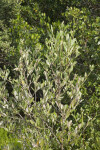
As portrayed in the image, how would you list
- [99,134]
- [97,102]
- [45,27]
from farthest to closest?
[45,27], [97,102], [99,134]

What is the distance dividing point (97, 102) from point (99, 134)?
0.82m

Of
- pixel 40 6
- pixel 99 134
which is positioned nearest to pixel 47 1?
pixel 40 6

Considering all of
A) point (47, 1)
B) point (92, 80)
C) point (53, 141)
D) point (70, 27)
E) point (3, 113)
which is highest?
point (47, 1)

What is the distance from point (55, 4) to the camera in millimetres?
7668

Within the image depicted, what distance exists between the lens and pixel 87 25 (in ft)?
20.6

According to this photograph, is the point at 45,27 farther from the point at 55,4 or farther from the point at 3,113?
the point at 3,113

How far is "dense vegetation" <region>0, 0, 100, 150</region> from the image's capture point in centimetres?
367

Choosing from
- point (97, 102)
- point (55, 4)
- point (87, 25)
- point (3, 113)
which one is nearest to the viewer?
point (3, 113)

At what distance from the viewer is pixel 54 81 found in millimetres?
5973

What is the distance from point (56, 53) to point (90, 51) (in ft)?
7.29

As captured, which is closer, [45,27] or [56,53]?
[56,53]

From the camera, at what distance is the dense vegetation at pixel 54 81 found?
12.0 ft

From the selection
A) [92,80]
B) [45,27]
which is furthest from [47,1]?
[92,80]

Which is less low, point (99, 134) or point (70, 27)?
point (70, 27)
